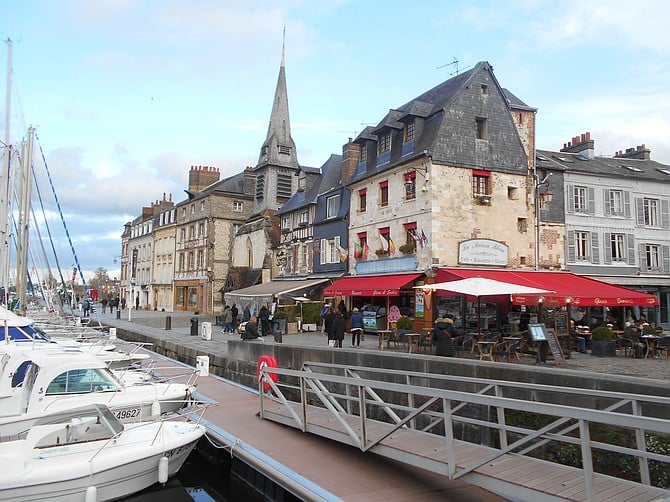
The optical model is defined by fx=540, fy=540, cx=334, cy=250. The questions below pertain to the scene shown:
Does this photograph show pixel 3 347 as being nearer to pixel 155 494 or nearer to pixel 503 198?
pixel 155 494

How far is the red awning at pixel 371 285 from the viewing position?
70.0ft

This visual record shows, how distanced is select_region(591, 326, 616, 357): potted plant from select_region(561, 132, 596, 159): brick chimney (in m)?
15.0

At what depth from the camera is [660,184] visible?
88.8 ft

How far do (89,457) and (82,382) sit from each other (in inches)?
112

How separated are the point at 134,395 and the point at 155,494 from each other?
7.71ft

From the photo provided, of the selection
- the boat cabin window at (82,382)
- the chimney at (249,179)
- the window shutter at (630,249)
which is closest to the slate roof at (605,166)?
the window shutter at (630,249)

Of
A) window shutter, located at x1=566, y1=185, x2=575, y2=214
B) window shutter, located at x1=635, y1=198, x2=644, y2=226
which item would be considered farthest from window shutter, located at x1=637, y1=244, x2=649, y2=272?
window shutter, located at x1=566, y1=185, x2=575, y2=214

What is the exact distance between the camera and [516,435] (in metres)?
8.06

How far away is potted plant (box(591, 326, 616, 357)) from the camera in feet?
51.7

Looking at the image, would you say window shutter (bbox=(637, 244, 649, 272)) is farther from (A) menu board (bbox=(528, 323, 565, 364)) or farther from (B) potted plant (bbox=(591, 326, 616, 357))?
(A) menu board (bbox=(528, 323, 565, 364))

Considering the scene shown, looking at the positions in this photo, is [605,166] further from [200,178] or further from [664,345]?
[200,178]

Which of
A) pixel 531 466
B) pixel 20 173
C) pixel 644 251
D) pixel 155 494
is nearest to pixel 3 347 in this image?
pixel 155 494

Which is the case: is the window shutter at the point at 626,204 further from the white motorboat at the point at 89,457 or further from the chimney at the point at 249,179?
the chimney at the point at 249,179

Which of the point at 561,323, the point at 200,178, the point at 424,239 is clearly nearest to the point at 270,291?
the point at 424,239
